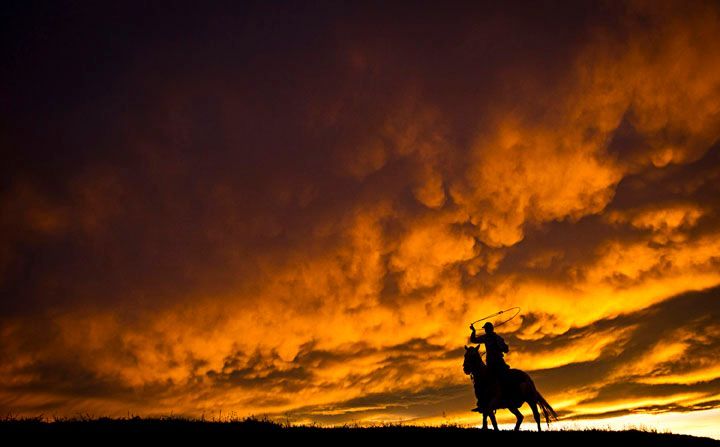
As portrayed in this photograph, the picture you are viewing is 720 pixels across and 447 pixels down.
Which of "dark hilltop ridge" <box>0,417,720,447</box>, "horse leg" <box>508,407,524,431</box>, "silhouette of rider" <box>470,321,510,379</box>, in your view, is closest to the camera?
"dark hilltop ridge" <box>0,417,720,447</box>

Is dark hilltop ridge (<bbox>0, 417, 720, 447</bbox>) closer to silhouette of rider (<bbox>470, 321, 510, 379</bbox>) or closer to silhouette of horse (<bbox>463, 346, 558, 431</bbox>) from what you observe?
silhouette of horse (<bbox>463, 346, 558, 431</bbox>)

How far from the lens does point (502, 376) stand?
1886 cm

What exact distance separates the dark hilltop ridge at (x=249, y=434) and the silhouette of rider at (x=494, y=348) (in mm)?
2483

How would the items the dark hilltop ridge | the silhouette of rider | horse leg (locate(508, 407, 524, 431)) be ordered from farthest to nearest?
the silhouette of rider, horse leg (locate(508, 407, 524, 431)), the dark hilltop ridge

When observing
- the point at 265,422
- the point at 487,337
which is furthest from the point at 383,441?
the point at 487,337

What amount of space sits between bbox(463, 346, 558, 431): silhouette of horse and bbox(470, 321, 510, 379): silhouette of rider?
0.24 m

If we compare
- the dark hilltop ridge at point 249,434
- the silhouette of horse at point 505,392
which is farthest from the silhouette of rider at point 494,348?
the dark hilltop ridge at point 249,434

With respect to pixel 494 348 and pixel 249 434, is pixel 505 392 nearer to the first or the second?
pixel 494 348

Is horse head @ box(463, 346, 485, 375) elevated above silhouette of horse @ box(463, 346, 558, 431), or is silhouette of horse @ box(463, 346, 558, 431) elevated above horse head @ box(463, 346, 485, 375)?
horse head @ box(463, 346, 485, 375)

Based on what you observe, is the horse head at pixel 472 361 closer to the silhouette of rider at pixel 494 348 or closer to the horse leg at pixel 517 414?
the silhouette of rider at pixel 494 348

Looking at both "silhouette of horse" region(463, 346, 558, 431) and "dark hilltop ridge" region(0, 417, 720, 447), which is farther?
"silhouette of horse" region(463, 346, 558, 431)

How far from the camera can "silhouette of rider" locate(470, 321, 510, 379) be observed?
19.0 meters

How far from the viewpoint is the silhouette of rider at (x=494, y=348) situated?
1903 cm

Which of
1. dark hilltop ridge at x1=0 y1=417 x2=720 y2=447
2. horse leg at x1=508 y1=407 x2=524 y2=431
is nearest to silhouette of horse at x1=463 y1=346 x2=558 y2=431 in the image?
horse leg at x1=508 y1=407 x2=524 y2=431
